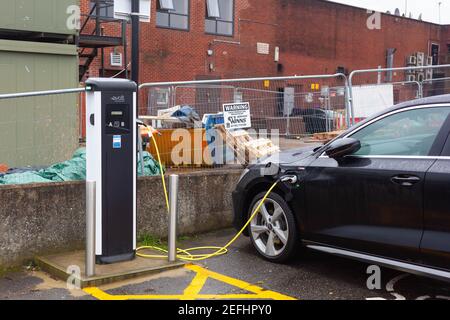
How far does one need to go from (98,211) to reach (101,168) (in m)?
0.42

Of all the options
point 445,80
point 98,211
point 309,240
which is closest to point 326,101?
point 445,80

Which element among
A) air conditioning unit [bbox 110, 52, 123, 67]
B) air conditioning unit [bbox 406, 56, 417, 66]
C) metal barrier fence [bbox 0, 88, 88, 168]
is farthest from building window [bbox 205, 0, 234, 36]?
air conditioning unit [bbox 406, 56, 417, 66]

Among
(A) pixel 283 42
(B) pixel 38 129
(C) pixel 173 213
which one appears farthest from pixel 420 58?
(C) pixel 173 213

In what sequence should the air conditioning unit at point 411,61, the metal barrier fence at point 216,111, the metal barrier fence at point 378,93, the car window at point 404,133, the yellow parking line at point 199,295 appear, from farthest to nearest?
the air conditioning unit at point 411,61 < the metal barrier fence at point 378,93 < the metal barrier fence at point 216,111 < the yellow parking line at point 199,295 < the car window at point 404,133

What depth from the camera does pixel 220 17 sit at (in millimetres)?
27062

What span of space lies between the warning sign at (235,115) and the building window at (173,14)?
54.2 feet

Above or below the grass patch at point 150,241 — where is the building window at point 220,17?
above

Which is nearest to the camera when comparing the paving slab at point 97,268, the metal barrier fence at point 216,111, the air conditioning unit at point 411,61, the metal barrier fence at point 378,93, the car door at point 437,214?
the car door at point 437,214

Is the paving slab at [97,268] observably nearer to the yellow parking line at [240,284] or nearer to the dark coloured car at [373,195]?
the yellow parking line at [240,284]

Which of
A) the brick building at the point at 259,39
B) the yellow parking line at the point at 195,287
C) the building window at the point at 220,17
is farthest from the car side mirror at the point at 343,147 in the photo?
the building window at the point at 220,17

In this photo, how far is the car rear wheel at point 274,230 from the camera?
214 inches

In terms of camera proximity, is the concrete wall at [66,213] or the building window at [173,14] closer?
the concrete wall at [66,213]

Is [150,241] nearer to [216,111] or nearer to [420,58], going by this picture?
[216,111]
